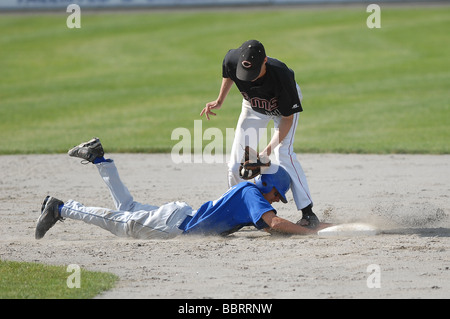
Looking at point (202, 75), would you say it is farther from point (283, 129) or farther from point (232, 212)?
point (232, 212)

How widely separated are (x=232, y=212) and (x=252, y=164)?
47cm

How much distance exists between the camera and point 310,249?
6148mm

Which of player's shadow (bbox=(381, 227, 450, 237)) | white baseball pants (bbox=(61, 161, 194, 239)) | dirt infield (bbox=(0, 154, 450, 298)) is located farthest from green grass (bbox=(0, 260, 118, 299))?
player's shadow (bbox=(381, 227, 450, 237))

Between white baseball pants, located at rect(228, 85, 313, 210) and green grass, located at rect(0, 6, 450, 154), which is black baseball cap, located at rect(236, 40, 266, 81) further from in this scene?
green grass, located at rect(0, 6, 450, 154)

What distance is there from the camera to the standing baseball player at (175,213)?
6.40m

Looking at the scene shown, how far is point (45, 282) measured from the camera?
17.5ft

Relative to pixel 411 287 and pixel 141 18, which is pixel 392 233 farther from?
pixel 141 18

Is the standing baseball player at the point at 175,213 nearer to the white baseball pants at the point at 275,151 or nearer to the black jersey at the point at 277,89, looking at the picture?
the white baseball pants at the point at 275,151

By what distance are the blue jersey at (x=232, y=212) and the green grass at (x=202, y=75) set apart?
→ 18.7 feet

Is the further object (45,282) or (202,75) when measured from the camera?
(202,75)

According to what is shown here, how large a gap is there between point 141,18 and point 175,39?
198 inches

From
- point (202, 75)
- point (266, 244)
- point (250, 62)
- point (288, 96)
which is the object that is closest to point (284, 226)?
point (266, 244)

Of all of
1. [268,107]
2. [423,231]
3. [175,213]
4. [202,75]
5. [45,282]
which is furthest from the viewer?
[202,75]

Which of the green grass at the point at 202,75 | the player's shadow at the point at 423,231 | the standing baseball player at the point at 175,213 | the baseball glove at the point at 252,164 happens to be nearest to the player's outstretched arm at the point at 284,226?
the standing baseball player at the point at 175,213
